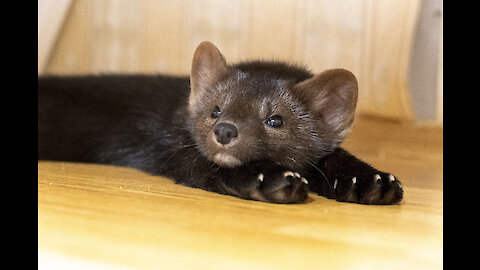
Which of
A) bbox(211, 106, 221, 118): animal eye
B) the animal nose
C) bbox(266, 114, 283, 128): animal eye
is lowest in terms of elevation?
the animal nose

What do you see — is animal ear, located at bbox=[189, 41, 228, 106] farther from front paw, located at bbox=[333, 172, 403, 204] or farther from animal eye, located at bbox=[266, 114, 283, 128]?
front paw, located at bbox=[333, 172, 403, 204]

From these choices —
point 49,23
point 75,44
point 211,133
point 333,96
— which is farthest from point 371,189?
point 75,44

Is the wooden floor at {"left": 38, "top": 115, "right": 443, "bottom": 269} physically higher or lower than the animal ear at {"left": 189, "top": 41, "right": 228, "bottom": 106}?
lower

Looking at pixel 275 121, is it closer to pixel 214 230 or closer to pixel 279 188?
pixel 279 188

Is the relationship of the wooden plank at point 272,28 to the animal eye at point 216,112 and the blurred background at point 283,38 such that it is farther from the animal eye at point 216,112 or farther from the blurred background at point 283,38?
the animal eye at point 216,112

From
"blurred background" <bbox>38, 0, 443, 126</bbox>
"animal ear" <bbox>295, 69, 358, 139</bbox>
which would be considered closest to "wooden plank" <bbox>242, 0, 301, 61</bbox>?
"blurred background" <bbox>38, 0, 443, 126</bbox>

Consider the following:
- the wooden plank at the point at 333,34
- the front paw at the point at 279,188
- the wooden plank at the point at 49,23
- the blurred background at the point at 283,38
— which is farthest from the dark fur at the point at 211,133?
the wooden plank at the point at 333,34

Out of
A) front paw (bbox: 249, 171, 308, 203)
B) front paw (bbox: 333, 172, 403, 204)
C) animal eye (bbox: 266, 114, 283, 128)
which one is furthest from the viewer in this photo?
animal eye (bbox: 266, 114, 283, 128)
